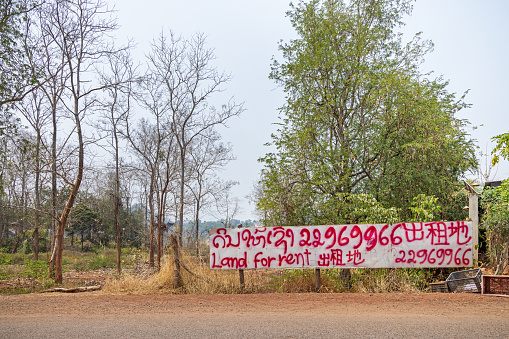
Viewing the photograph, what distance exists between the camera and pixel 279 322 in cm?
643

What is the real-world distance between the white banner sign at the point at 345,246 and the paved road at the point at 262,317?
105 centimetres

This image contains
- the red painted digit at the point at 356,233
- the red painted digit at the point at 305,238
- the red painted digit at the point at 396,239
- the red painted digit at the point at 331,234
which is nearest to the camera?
the red painted digit at the point at 396,239

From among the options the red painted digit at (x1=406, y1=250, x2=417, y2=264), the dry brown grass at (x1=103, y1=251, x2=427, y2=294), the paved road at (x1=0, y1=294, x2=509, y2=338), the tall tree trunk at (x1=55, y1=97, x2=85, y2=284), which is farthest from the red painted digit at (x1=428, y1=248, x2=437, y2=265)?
the tall tree trunk at (x1=55, y1=97, x2=85, y2=284)

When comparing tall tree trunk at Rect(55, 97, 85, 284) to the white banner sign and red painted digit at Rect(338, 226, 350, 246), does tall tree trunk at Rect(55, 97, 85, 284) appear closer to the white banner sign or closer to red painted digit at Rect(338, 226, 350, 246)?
the white banner sign

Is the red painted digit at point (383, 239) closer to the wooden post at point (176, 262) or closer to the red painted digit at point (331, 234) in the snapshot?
the red painted digit at point (331, 234)

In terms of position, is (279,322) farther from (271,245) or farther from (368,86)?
(368,86)

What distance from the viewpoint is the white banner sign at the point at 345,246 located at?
369 inches

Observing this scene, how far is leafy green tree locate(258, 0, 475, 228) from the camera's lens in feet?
42.1

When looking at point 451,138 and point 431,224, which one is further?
point 451,138

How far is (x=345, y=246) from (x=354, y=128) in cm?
591

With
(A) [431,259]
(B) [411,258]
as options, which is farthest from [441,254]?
(B) [411,258]

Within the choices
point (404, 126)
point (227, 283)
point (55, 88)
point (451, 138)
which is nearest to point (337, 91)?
point (404, 126)

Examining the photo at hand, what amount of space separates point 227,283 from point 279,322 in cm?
368

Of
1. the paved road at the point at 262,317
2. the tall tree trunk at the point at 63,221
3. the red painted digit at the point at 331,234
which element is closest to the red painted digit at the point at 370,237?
the red painted digit at the point at 331,234
